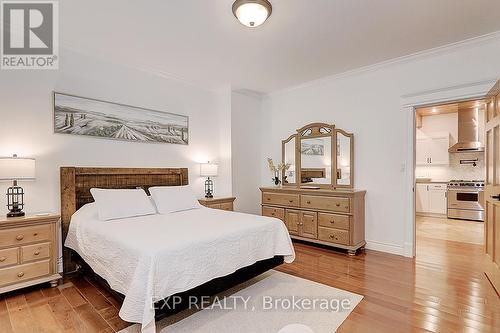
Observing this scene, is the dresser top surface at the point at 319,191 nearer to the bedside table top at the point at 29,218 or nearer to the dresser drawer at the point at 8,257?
the bedside table top at the point at 29,218

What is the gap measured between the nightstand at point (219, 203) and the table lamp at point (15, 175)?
2.21m

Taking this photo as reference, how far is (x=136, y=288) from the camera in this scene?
1.84 m

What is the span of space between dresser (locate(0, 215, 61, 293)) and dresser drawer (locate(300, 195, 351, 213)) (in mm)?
3316

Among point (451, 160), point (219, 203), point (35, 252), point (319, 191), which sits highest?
point (451, 160)

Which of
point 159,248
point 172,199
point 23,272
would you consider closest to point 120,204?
point 172,199

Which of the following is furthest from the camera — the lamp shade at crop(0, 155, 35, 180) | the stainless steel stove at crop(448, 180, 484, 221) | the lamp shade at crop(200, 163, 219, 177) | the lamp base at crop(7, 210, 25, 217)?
the stainless steel stove at crop(448, 180, 484, 221)

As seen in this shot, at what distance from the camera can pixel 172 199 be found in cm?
359

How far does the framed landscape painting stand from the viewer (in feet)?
10.9

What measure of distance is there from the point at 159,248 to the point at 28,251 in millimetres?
1797

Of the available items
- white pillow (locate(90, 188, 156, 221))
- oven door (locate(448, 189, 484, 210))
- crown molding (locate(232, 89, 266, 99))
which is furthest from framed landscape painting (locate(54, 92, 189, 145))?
oven door (locate(448, 189, 484, 210))

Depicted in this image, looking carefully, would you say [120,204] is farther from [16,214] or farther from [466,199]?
[466,199]

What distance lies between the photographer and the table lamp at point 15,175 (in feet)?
8.71

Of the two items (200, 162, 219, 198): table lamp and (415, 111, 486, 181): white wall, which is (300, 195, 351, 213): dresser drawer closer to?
(200, 162, 219, 198): table lamp

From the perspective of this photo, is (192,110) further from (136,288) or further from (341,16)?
(136,288)
